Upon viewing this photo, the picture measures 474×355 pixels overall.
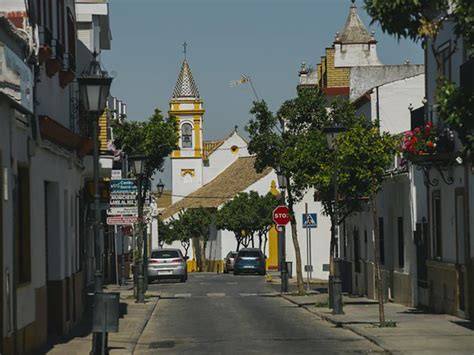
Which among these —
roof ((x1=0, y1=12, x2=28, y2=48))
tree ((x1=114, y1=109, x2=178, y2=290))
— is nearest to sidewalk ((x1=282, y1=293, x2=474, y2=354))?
roof ((x1=0, y1=12, x2=28, y2=48))

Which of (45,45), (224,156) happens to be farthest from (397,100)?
(224,156)

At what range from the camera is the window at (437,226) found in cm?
2714

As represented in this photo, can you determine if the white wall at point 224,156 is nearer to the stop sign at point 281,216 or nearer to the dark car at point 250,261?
the dark car at point 250,261

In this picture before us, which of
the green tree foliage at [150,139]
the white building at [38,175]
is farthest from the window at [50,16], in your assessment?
the green tree foliage at [150,139]

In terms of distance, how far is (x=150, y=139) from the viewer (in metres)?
38.6

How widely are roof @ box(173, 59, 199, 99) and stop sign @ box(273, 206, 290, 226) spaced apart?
83.2m

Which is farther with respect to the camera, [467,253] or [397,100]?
[397,100]

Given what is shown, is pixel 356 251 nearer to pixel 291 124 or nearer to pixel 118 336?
pixel 291 124

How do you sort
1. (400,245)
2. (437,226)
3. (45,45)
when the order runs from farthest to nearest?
(400,245)
(437,226)
(45,45)

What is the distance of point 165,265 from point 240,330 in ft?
96.2

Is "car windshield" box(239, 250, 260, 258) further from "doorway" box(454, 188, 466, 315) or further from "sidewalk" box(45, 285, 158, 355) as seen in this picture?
"doorway" box(454, 188, 466, 315)

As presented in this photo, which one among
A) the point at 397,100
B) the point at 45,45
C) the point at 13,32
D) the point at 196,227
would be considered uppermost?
the point at 397,100

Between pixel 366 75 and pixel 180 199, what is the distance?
229 ft

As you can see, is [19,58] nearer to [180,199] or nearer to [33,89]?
[33,89]
